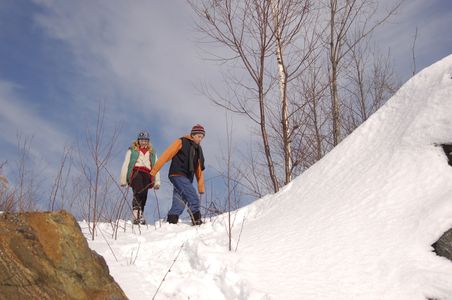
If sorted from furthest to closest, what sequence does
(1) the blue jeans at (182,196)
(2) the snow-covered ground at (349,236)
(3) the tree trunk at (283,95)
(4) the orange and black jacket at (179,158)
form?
(3) the tree trunk at (283,95) → (4) the orange and black jacket at (179,158) → (1) the blue jeans at (182,196) → (2) the snow-covered ground at (349,236)

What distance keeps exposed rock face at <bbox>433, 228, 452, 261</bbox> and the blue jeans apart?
3.08 metres

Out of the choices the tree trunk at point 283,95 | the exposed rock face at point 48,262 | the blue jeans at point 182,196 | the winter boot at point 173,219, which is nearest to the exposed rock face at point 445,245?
the exposed rock face at point 48,262

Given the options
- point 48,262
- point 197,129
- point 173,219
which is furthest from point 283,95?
point 48,262

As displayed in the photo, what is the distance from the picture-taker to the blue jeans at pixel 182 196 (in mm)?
4973

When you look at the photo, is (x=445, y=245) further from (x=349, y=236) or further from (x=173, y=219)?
(x=173, y=219)

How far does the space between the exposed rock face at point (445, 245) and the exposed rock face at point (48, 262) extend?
1.86 m

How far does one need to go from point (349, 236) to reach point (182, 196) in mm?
2778

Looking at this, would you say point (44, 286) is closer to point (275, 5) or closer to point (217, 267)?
point (217, 267)

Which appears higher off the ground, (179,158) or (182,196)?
(179,158)

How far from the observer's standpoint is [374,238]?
2.58 m

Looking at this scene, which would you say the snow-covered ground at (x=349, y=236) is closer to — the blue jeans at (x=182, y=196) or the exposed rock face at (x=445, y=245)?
the exposed rock face at (x=445, y=245)

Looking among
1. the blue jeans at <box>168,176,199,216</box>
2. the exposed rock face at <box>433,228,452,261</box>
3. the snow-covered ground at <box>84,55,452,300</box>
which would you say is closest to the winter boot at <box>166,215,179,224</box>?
the blue jeans at <box>168,176,199,216</box>

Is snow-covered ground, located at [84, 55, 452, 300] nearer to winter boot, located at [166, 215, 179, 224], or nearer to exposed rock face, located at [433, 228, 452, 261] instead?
exposed rock face, located at [433, 228, 452, 261]

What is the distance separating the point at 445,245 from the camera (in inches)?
93.0
